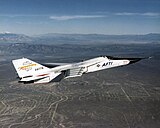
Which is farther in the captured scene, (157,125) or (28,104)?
(28,104)

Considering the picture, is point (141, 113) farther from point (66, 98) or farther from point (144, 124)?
point (66, 98)

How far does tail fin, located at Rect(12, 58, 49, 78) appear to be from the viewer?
56.9m

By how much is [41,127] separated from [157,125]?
6644 centimetres

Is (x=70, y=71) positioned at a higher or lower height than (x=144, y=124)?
higher

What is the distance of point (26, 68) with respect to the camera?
57250mm

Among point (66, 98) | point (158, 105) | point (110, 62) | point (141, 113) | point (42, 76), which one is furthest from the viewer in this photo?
point (66, 98)

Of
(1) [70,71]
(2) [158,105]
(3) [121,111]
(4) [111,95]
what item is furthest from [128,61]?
(4) [111,95]

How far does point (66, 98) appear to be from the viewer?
634 feet

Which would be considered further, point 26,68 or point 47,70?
point 47,70

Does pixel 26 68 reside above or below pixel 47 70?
above

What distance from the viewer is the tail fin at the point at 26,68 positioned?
5691cm

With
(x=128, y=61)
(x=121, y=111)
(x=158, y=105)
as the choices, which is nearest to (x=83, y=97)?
(x=121, y=111)

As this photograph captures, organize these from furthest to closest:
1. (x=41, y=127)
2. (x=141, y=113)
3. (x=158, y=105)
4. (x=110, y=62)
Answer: (x=158, y=105) → (x=141, y=113) → (x=41, y=127) → (x=110, y=62)

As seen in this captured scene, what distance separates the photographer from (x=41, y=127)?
136m
